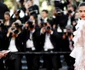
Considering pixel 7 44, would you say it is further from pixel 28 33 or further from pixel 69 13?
pixel 69 13

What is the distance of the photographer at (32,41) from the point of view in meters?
10.2

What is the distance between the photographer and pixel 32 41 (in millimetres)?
10273

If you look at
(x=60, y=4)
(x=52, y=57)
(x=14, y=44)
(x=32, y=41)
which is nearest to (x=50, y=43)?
(x=52, y=57)

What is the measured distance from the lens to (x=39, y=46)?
33.9 ft

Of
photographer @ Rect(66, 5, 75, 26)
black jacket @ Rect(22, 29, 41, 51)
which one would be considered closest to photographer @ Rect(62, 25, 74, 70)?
black jacket @ Rect(22, 29, 41, 51)

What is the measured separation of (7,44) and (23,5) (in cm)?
171

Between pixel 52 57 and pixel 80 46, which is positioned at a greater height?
Result: pixel 80 46

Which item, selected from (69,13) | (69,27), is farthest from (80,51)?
(69,13)

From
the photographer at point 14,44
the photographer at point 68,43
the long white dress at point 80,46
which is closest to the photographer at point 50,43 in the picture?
the photographer at point 68,43

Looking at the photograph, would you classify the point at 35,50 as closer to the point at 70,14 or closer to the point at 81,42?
the point at 70,14

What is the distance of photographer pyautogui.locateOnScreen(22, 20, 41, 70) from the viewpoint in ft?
33.5

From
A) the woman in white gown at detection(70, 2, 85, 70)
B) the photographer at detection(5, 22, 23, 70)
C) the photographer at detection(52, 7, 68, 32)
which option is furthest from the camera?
the photographer at detection(52, 7, 68, 32)

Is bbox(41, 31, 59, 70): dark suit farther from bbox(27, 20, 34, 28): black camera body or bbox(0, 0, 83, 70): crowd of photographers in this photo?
bbox(27, 20, 34, 28): black camera body

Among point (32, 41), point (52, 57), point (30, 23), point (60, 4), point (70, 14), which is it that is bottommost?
point (52, 57)
